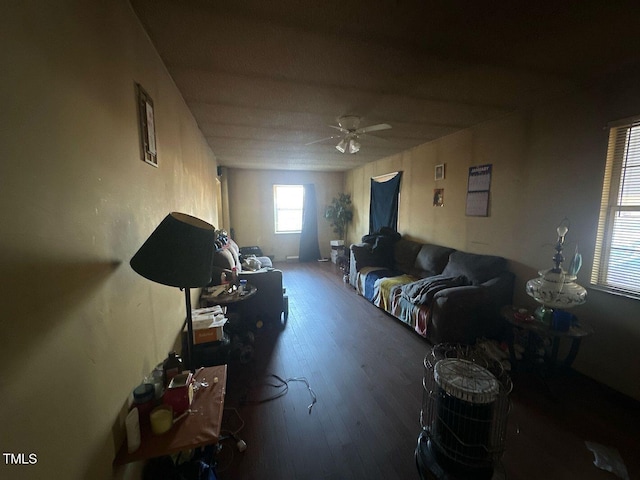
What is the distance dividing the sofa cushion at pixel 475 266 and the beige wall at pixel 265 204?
13.8ft

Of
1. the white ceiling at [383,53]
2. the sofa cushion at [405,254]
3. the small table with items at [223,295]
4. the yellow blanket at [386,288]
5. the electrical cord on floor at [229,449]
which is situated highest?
the white ceiling at [383,53]

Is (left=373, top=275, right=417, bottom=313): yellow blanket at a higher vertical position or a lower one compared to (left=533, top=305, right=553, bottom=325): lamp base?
lower

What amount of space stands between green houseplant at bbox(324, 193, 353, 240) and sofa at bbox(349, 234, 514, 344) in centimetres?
260

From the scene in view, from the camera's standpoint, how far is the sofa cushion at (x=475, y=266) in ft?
9.33

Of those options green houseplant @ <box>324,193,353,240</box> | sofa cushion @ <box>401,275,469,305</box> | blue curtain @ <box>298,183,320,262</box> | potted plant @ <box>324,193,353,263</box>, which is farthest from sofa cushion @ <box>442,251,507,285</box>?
blue curtain @ <box>298,183,320,262</box>

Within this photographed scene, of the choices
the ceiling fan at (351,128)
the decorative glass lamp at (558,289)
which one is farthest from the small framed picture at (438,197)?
the decorative glass lamp at (558,289)

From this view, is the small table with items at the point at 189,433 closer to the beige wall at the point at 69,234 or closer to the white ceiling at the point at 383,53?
the beige wall at the point at 69,234

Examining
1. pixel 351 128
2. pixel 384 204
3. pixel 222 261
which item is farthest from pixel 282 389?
pixel 384 204

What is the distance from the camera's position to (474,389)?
4.17ft

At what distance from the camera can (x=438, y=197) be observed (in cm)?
386

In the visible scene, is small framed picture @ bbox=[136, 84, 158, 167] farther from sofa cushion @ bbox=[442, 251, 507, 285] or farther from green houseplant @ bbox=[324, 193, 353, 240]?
green houseplant @ bbox=[324, 193, 353, 240]

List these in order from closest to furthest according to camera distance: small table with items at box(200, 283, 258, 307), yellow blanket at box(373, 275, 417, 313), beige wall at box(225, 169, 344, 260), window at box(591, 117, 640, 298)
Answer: window at box(591, 117, 640, 298), small table with items at box(200, 283, 258, 307), yellow blanket at box(373, 275, 417, 313), beige wall at box(225, 169, 344, 260)

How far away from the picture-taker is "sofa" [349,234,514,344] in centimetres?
257

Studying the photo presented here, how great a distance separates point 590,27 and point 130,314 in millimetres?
2776
